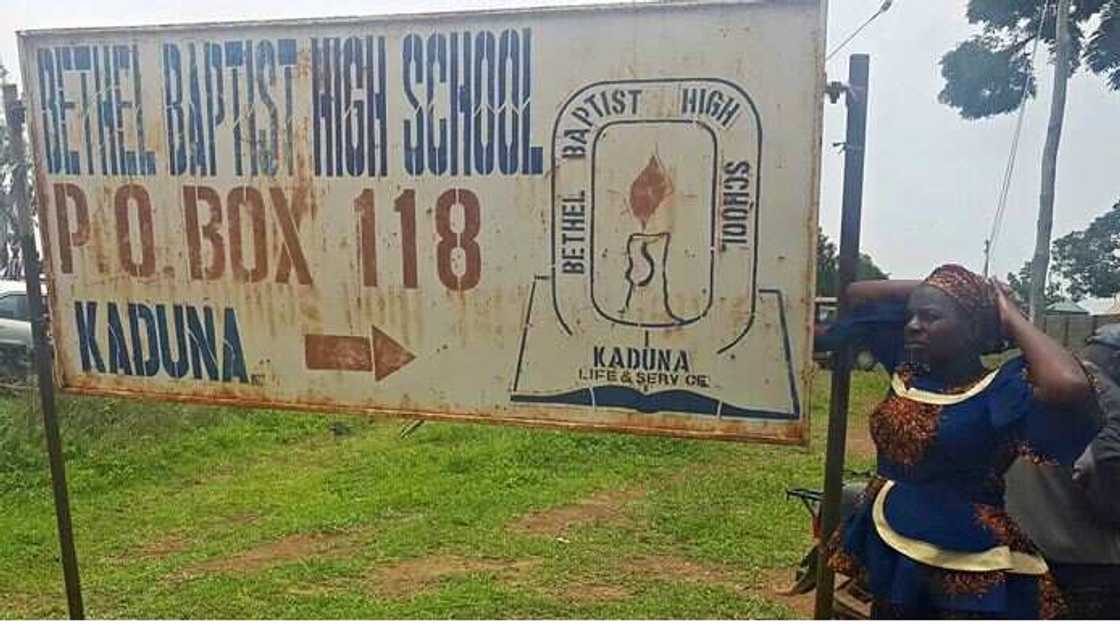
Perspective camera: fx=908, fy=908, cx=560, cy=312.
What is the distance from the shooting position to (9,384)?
400 inches

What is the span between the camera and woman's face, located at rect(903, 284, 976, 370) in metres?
1.97

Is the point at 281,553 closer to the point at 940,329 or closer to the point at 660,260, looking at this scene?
the point at 660,260

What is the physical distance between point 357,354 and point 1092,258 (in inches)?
837

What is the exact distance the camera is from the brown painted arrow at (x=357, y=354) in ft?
8.80

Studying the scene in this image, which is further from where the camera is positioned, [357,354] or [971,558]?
[357,354]

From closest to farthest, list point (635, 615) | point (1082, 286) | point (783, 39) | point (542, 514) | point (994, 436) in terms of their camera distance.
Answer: point (994, 436) < point (783, 39) < point (635, 615) < point (542, 514) < point (1082, 286)

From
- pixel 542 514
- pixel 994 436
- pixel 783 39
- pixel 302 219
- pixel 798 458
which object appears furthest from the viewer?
pixel 798 458

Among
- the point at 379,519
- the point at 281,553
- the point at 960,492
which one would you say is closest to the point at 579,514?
the point at 379,519

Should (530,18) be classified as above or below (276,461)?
above

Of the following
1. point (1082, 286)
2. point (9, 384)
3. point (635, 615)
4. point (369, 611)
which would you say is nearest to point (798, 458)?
point (635, 615)

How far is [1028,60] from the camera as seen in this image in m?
Result: 12.3

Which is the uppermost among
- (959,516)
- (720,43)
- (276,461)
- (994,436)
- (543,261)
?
(720,43)

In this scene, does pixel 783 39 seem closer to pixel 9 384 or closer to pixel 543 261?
pixel 543 261

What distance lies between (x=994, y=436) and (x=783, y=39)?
1.05 m
